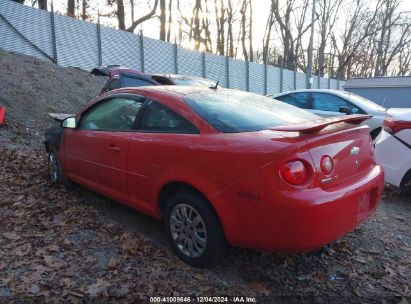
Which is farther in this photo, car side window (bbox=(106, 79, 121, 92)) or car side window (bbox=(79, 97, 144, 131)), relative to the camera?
car side window (bbox=(106, 79, 121, 92))

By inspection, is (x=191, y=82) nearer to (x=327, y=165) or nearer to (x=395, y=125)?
(x=395, y=125)

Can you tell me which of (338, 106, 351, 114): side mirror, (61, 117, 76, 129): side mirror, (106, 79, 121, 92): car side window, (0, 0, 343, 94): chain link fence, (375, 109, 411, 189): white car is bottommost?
(375, 109, 411, 189): white car

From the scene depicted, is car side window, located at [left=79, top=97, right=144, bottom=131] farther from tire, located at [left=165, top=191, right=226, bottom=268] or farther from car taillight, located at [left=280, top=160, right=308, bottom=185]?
car taillight, located at [left=280, top=160, right=308, bottom=185]

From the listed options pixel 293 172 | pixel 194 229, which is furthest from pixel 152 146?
pixel 293 172

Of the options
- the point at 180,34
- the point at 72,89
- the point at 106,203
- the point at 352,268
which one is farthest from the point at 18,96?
the point at 180,34

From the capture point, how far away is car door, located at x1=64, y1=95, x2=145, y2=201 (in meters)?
3.99

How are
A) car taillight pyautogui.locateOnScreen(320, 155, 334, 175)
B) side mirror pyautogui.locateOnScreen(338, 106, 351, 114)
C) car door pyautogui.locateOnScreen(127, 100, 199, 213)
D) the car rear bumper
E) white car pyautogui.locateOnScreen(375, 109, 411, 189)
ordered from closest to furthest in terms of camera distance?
the car rear bumper
car taillight pyautogui.locateOnScreen(320, 155, 334, 175)
car door pyautogui.locateOnScreen(127, 100, 199, 213)
white car pyautogui.locateOnScreen(375, 109, 411, 189)
side mirror pyautogui.locateOnScreen(338, 106, 351, 114)

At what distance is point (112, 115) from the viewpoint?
4316 millimetres

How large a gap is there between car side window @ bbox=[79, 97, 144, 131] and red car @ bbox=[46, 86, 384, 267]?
2 centimetres

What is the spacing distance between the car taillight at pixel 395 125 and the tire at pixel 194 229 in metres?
3.26

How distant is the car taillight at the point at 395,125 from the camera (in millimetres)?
5199

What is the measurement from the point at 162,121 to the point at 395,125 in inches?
129

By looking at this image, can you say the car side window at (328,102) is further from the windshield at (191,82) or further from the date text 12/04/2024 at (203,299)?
the date text 12/04/2024 at (203,299)

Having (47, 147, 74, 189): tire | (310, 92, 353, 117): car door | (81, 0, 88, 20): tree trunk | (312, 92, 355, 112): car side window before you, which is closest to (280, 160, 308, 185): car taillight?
(47, 147, 74, 189): tire
